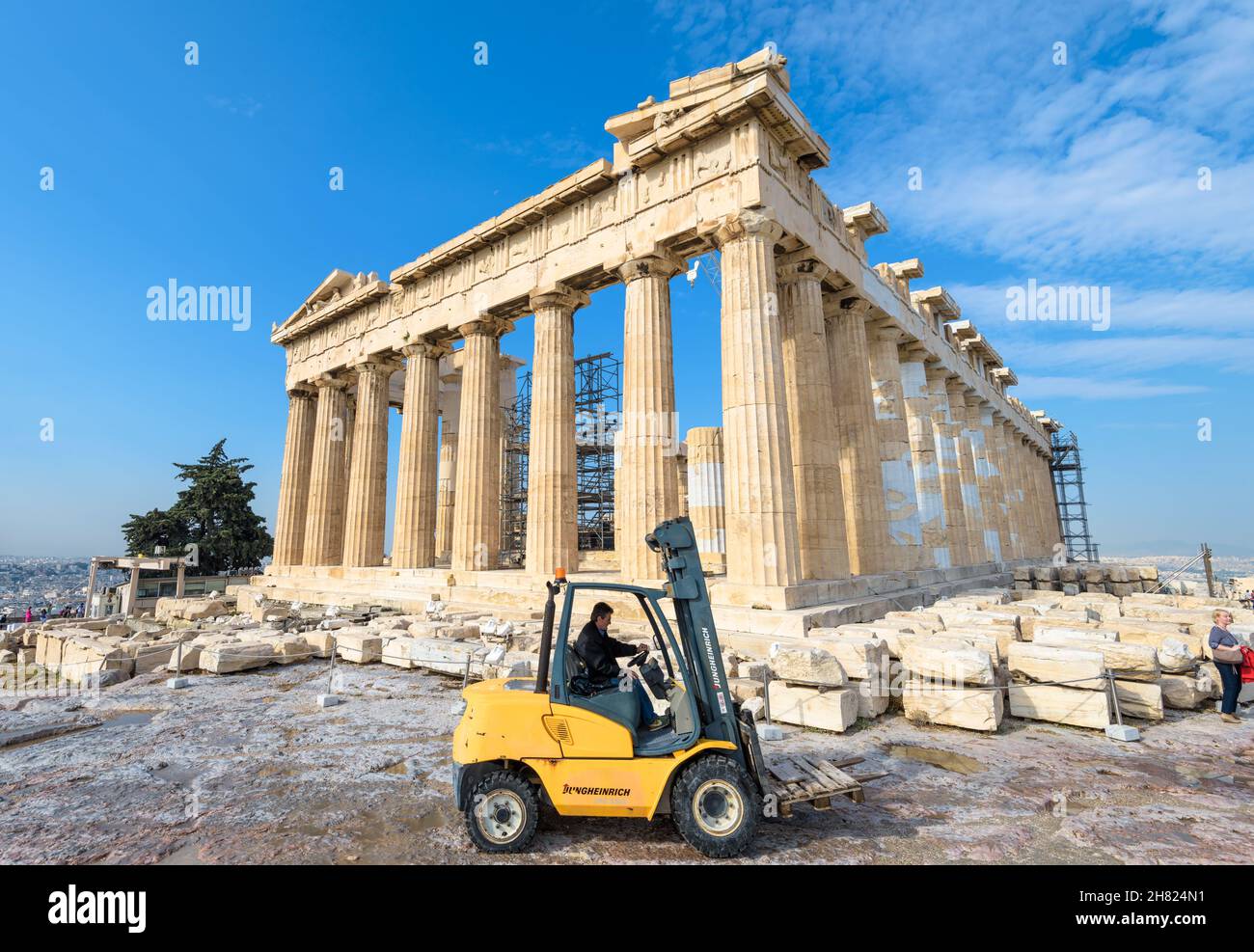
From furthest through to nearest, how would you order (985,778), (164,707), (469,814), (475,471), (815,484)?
(475,471) < (815,484) < (164,707) < (985,778) < (469,814)

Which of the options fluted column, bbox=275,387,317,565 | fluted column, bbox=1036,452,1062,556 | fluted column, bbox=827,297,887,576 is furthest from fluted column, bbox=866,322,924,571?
fluted column, bbox=1036,452,1062,556

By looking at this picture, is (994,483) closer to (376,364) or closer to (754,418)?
(754,418)

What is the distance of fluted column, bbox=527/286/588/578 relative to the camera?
15.8 m

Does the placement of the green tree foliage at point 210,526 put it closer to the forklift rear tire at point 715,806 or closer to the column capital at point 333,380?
the column capital at point 333,380

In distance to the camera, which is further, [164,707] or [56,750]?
[164,707]

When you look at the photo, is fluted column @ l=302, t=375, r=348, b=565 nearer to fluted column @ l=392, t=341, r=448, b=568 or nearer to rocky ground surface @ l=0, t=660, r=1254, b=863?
fluted column @ l=392, t=341, r=448, b=568

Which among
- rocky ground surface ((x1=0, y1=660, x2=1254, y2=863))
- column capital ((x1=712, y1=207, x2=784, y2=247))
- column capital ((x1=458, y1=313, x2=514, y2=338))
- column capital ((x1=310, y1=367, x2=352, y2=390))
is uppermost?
column capital ((x1=310, y1=367, x2=352, y2=390))

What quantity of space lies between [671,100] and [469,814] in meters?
15.6

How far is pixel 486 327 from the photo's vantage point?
62.9ft

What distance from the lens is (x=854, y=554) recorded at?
1716cm

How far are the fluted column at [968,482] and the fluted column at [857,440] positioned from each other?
31.4 feet

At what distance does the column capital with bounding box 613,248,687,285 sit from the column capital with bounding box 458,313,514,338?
6.04 metres
